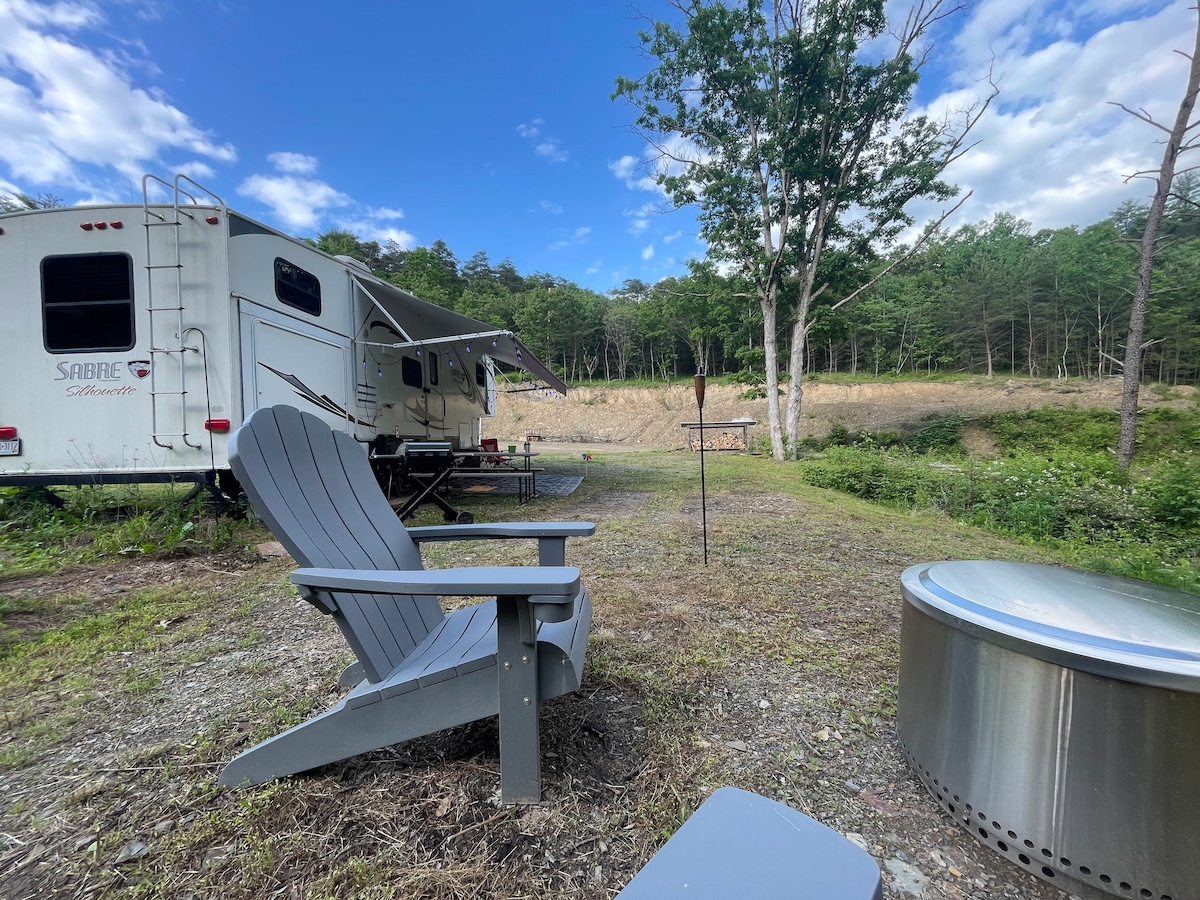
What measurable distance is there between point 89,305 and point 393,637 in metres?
5.00

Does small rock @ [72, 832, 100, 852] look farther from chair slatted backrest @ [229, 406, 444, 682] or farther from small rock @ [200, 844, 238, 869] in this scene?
chair slatted backrest @ [229, 406, 444, 682]

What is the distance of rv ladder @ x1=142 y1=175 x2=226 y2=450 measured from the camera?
418 centimetres

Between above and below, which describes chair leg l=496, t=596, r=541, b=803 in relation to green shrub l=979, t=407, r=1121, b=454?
below

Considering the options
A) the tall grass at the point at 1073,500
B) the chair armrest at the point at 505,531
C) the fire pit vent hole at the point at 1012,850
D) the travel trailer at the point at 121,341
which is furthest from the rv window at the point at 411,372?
the tall grass at the point at 1073,500

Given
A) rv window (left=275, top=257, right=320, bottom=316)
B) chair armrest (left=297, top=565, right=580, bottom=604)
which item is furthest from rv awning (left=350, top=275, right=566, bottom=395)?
chair armrest (left=297, top=565, right=580, bottom=604)

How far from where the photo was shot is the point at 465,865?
45.8 inches

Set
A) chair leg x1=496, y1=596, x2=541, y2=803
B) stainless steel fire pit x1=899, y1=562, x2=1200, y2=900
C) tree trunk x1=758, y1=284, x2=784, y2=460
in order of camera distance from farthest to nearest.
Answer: tree trunk x1=758, y1=284, x2=784, y2=460 < chair leg x1=496, y1=596, x2=541, y2=803 < stainless steel fire pit x1=899, y1=562, x2=1200, y2=900

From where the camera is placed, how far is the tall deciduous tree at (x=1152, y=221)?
381 inches

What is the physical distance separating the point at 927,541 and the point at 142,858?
5640 millimetres

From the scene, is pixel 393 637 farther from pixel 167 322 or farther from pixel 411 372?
pixel 411 372

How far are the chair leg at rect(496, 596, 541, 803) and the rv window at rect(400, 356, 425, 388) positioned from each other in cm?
658

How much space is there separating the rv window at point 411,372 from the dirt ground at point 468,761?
4226 millimetres

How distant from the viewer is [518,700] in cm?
128

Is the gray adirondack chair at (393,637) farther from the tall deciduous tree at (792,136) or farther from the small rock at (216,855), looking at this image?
the tall deciduous tree at (792,136)
